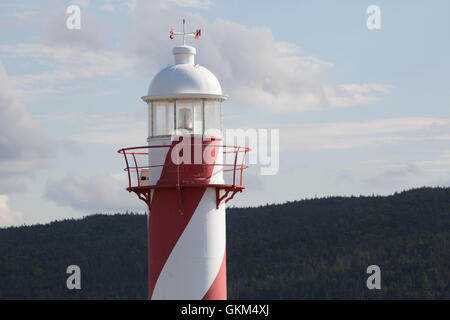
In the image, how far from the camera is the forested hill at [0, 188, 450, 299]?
4737 inches

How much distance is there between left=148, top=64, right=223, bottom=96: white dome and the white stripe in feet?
7.38

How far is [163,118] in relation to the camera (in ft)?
Answer: 78.2

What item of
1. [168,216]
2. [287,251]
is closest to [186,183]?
[168,216]

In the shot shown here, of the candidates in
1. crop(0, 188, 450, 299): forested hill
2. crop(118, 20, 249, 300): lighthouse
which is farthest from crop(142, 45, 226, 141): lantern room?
crop(0, 188, 450, 299): forested hill

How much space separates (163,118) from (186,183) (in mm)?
1530

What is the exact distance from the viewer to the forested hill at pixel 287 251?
395 feet

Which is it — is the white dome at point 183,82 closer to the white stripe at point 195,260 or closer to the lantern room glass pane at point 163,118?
the lantern room glass pane at point 163,118

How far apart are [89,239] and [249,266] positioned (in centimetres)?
3270

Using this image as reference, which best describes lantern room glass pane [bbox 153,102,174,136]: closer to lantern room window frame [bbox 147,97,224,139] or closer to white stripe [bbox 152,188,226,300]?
lantern room window frame [bbox 147,97,224,139]

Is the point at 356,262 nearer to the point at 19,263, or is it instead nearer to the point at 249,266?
the point at 249,266

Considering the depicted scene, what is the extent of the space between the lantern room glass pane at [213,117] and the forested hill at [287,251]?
290 feet

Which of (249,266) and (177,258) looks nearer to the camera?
(177,258)
